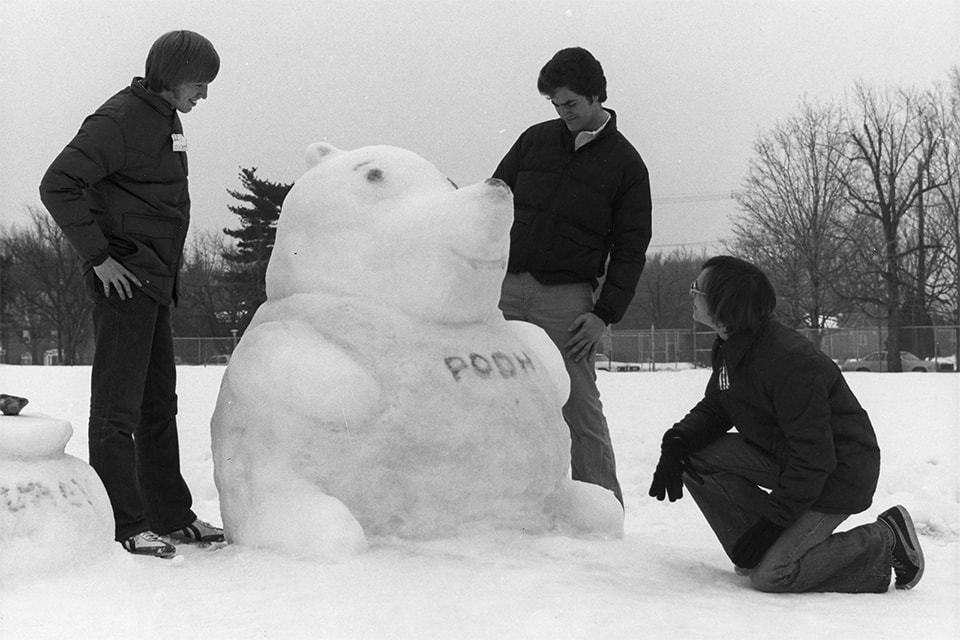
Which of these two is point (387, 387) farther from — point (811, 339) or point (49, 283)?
point (49, 283)

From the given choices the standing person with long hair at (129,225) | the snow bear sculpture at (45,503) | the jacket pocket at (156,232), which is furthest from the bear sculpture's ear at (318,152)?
the snow bear sculpture at (45,503)

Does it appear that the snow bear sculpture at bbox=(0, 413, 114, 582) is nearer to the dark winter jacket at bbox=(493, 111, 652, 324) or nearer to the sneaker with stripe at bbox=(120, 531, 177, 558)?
the sneaker with stripe at bbox=(120, 531, 177, 558)

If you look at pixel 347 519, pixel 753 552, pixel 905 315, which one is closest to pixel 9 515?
pixel 347 519

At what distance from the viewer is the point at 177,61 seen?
349 centimetres

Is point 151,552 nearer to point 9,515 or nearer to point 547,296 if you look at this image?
point 9,515

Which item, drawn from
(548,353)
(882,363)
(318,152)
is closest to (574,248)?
(548,353)

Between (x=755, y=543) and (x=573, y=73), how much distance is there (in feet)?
7.07

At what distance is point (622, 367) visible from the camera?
26297mm

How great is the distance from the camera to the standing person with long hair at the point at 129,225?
10.8 feet

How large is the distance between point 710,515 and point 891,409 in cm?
593

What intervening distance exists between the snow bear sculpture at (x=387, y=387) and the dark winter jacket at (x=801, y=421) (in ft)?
2.09

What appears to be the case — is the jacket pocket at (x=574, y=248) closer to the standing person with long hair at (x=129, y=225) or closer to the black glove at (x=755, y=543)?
the black glove at (x=755, y=543)

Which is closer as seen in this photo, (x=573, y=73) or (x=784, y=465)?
(x=784, y=465)

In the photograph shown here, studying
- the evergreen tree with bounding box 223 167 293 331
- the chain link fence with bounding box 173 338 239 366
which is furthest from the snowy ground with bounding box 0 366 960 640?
the chain link fence with bounding box 173 338 239 366
